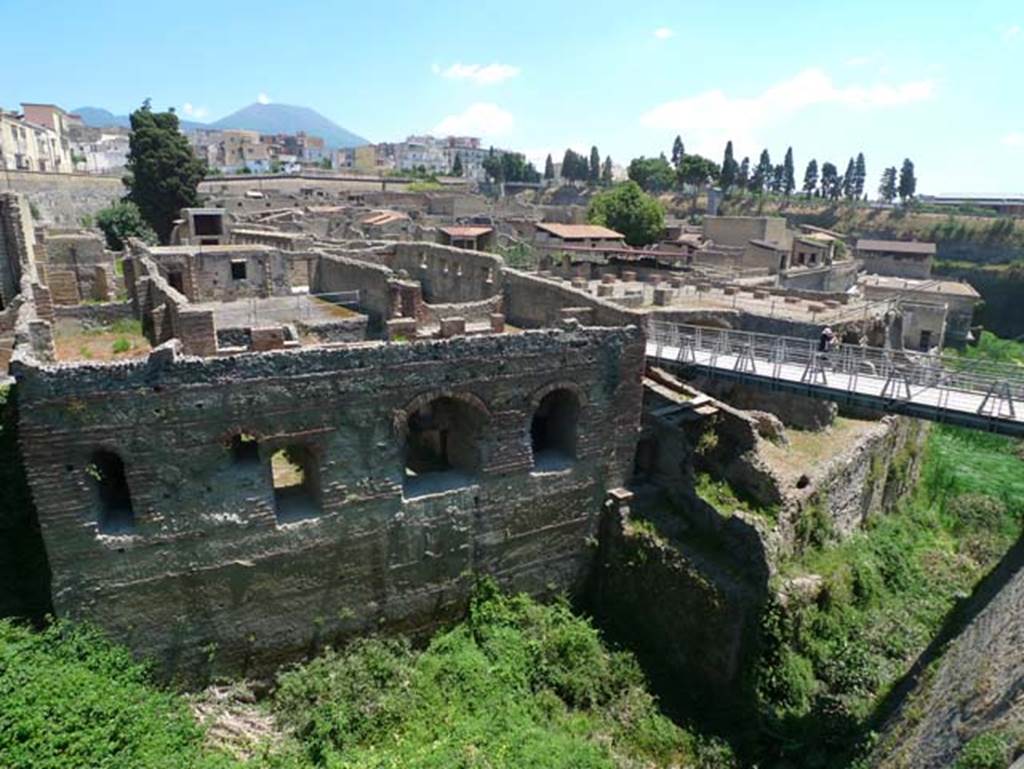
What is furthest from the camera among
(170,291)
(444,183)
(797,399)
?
(444,183)

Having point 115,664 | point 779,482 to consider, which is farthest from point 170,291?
point 779,482

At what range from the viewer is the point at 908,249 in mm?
66250

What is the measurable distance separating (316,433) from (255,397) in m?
1.34

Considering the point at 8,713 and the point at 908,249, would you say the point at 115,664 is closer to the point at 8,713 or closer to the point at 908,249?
the point at 8,713

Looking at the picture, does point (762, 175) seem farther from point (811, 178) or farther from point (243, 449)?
point (243, 449)

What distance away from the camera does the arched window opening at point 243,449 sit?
1315 centimetres

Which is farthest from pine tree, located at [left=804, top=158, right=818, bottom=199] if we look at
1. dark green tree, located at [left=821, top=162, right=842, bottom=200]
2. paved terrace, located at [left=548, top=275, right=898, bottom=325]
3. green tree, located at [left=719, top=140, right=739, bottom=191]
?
paved terrace, located at [left=548, top=275, right=898, bottom=325]

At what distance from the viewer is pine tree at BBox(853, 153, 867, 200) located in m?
125

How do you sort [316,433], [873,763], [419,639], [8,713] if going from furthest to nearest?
[419,639], [316,433], [873,763], [8,713]

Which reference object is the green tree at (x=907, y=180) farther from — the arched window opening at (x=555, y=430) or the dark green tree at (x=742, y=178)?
the arched window opening at (x=555, y=430)

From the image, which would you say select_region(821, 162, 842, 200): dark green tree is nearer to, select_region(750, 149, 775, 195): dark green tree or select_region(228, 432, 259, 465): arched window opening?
select_region(750, 149, 775, 195): dark green tree

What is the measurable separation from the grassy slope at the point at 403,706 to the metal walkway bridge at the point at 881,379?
Answer: 24.9 feet

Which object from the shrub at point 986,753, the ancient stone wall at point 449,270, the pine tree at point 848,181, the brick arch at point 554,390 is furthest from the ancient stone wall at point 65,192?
the pine tree at point 848,181

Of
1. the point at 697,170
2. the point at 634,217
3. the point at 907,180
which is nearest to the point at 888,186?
the point at 907,180
